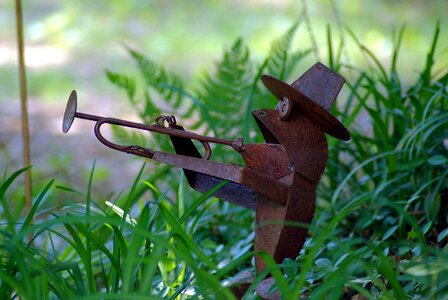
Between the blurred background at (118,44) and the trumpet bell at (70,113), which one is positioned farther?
the blurred background at (118,44)

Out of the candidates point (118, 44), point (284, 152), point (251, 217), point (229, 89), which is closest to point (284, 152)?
point (284, 152)

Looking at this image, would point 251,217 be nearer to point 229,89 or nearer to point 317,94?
point 229,89

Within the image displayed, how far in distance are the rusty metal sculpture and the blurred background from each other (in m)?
1.74

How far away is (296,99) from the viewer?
99 centimetres

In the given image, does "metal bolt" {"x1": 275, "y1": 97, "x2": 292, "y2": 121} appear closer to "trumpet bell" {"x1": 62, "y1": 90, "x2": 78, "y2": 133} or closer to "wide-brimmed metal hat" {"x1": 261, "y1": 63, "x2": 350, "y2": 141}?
"wide-brimmed metal hat" {"x1": 261, "y1": 63, "x2": 350, "y2": 141}

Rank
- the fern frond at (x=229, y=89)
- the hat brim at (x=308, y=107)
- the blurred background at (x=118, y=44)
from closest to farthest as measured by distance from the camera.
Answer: the hat brim at (x=308, y=107) < the fern frond at (x=229, y=89) < the blurred background at (x=118, y=44)

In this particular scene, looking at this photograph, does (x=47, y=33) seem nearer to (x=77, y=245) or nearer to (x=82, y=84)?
(x=82, y=84)

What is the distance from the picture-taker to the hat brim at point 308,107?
0.97 m

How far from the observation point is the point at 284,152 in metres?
1.01

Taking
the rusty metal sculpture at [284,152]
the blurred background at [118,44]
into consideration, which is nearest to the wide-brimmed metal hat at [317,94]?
the rusty metal sculpture at [284,152]

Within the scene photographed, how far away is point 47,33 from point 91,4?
0.51 metres

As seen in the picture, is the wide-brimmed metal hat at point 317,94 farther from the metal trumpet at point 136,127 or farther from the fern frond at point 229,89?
the fern frond at point 229,89

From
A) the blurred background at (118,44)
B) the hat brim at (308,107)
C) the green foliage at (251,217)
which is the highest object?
the blurred background at (118,44)

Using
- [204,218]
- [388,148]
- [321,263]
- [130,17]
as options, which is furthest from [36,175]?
[130,17]
